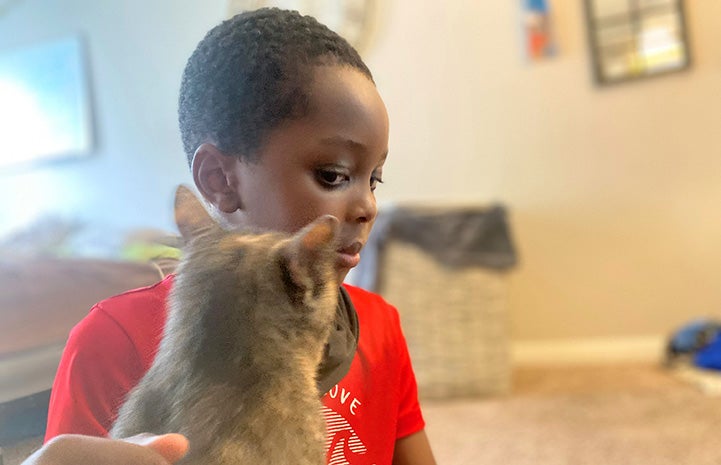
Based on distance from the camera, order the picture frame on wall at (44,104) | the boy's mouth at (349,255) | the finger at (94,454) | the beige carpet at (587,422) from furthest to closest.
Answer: the beige carpet at (587,422), the picture frame on wall at (44,104), the boy's mouth at (349,255), the finger at (94,454)

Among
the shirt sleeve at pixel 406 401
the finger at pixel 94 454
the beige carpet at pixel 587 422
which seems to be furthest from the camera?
the beige carpet at pixel 587 422

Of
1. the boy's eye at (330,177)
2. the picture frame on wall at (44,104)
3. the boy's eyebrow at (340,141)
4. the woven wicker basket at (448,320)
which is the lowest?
the woven wicker basket at (448,320)

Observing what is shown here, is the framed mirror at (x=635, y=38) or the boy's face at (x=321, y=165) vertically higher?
the framed mirror at (x=635, y=38)

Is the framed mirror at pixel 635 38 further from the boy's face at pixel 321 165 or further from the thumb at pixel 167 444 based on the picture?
the thumb at pixel 167 444

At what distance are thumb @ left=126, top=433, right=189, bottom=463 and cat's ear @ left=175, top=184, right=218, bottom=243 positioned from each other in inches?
5.0

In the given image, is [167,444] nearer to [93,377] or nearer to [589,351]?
[93,377]

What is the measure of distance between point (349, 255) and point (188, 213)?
0.11 meters

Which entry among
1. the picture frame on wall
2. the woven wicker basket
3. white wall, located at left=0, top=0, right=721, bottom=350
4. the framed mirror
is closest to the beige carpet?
the woven wicker basket

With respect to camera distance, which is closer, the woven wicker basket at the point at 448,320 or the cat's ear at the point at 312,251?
the cat's ear at the point at 312,251

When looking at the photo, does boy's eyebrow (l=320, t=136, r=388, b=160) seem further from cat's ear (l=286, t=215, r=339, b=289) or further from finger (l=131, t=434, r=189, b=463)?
finger (l=131, t=434, r=189, b=463)

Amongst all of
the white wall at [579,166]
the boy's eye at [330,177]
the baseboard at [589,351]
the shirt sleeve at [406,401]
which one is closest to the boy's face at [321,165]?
the boy's eye at [330,177]

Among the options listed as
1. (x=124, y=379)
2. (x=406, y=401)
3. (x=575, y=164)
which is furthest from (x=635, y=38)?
(x=124, y=379)

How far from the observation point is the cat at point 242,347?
382 mm

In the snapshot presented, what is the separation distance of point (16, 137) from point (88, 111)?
0.43 metres
